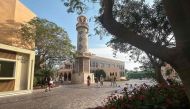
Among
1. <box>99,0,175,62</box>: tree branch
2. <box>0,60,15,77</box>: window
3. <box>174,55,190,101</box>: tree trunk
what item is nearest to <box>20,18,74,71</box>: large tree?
<box>0,60,15,77</box>: window

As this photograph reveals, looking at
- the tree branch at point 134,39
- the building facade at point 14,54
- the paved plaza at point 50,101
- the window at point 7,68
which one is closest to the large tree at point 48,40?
the building facade at point 14,54

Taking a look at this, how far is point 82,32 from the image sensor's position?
1956 inches

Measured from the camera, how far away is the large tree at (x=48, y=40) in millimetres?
29500

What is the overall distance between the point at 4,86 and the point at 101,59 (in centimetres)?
6945

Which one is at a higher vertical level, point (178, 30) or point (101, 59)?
point (101, 59)

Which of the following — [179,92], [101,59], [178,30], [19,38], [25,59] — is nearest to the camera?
[178,30]

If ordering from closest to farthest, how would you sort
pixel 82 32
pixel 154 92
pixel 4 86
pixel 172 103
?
pixel 172 103, pixel 154 92, pixel 4 86, pixel 82 32

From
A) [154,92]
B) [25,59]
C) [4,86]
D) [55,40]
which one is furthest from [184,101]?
[55,40]

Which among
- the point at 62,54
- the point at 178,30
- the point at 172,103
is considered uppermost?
the point at 62,54

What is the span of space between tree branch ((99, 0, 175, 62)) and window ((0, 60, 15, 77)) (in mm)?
16227

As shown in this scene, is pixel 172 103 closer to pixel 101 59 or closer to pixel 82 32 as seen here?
pixel 82 32

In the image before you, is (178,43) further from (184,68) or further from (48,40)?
(48,40)

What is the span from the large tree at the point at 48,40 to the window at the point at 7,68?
8442 millimetres

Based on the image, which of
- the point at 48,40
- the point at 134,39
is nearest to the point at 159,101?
the point at 134,39
